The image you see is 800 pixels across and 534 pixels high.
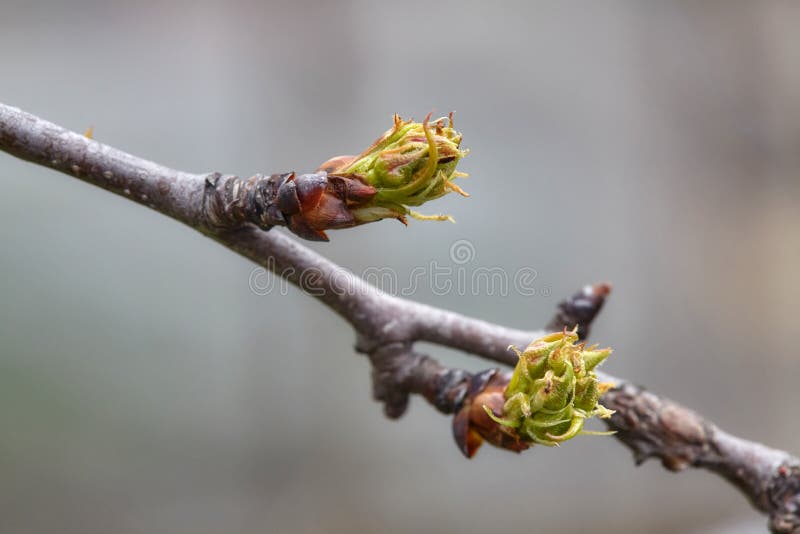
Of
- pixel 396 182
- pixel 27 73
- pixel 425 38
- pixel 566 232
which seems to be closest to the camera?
pixel 396 182


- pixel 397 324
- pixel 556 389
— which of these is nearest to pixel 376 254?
pixel 397 324

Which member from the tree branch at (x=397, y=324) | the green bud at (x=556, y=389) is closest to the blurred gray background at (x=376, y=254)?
the tree branch at (x=397, y=324)

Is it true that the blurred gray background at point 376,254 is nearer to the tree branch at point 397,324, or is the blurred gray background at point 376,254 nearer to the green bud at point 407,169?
the tree branch at point 397,324

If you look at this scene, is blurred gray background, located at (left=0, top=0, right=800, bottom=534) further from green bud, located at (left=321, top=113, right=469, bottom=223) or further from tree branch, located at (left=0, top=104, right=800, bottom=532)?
green bud, located at (left=321, top=113, right=469, bottom=223)

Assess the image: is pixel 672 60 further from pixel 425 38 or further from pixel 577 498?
pixel 577 498

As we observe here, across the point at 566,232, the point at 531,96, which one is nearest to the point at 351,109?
the point at 531,96

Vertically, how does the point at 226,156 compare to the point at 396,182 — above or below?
above

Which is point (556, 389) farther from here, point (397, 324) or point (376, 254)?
point (376, 254)

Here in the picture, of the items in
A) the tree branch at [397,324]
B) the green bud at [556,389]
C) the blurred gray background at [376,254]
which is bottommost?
the green bud at [556,389]
